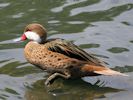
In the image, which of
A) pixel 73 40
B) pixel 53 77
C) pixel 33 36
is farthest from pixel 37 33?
pixel 73 40

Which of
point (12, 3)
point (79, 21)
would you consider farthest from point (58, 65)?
point (12, 3)

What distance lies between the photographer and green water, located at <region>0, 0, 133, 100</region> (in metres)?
7.37

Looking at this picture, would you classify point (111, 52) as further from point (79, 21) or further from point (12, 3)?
point (12, 3)

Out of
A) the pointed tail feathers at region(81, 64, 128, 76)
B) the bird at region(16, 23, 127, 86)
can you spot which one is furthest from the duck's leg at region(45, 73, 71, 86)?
the pointed tail feathers at region(81, 64, 128, 76)

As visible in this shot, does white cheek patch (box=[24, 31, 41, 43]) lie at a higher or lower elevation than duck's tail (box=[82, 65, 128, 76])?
higher

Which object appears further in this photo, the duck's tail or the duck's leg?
the duck's leg

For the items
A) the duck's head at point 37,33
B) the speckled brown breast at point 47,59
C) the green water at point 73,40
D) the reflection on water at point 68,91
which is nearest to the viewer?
the reflection on water at point 68,91

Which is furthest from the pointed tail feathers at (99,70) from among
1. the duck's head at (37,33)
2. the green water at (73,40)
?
the duck's head at (37,33)

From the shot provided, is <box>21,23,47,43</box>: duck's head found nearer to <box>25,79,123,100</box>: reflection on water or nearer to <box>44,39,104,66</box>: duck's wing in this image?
<box>44,39,104,66</box>: duck's wing

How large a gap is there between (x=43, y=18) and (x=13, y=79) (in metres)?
2.61

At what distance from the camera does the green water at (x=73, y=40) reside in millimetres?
7374

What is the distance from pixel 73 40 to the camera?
29.7ft

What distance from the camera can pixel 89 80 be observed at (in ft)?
25.7

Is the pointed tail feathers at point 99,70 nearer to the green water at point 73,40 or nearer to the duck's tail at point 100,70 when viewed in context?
the duck's tail at point 100,70
